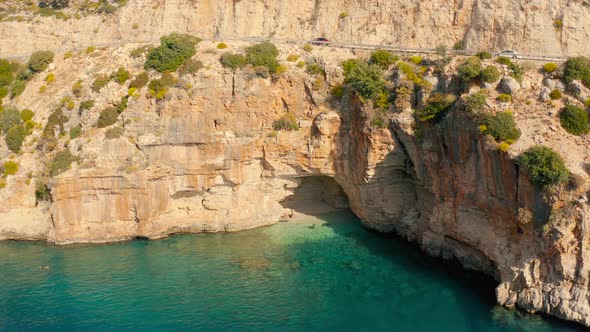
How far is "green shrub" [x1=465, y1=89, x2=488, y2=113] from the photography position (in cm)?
2405

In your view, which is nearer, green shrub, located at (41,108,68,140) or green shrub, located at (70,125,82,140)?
green shrub, located at (70,125,82,140)

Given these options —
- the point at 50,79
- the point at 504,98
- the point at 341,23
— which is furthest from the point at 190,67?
the point at 504,98

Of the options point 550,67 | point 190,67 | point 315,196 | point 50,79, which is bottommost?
point 315,196

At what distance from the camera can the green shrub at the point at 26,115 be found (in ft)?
117

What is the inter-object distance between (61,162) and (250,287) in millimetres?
16540

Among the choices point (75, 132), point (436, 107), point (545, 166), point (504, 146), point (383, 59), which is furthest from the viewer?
point (75, 132)

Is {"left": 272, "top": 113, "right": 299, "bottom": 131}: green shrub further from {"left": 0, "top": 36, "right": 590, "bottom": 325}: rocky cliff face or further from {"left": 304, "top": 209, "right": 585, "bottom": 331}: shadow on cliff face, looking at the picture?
{"left": 304, "top": 209, "right": 585, "bottom": 331}: shadow on cliff face

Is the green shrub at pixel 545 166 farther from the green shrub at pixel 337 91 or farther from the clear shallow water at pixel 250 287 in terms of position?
the green shrub at pixel 337 91

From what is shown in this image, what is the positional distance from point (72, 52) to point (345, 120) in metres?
25.3

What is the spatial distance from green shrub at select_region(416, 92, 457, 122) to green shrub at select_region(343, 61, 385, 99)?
3.68m

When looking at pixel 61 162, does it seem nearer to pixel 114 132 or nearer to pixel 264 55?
pixel 114 132

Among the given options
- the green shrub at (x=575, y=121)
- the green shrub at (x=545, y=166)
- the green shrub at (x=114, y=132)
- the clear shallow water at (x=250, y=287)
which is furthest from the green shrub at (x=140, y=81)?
the green shrub at (x=575, y=121)

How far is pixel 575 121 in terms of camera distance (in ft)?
74.5

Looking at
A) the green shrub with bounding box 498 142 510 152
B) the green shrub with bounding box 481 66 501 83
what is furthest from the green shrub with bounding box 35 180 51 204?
the green shrub with bounding box 481 66 501 83
